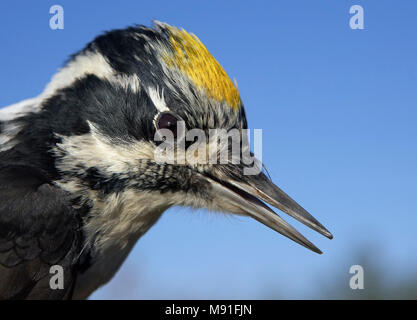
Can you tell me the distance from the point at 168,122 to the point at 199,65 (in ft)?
1.65

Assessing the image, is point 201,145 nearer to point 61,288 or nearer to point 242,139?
point 242,139

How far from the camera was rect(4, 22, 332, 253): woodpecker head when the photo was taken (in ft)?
12.4

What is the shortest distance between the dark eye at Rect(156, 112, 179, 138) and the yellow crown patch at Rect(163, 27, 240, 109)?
12.3 inches

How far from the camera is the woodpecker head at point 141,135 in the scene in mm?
3768

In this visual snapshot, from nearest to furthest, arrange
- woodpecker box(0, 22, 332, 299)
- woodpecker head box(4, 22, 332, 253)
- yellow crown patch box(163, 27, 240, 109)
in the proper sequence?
woodpecker box(0, 22, 332, 299) < woodpecker head box(4, 22, 332, 253) < yellow crown patch box(163, 27, 240, 109)

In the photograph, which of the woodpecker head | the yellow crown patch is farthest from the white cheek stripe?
the yellow crown patch

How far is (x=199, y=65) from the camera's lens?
13.0 ft

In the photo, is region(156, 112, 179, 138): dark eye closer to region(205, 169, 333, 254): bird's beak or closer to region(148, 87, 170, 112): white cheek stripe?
region(148, 87, 170, 112): white cheek stripe

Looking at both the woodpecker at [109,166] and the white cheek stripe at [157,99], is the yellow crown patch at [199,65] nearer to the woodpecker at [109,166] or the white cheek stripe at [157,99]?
the woodpecker at [109,166]

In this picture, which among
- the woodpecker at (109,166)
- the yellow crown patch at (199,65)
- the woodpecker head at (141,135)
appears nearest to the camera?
the woodpecker at (109,166)

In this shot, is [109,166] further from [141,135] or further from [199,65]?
[199,65]

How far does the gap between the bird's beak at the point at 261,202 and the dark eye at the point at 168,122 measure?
454 mm

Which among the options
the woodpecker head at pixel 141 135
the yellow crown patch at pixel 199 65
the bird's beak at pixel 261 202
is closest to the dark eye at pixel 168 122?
the woodpecker head at pixel 141 135

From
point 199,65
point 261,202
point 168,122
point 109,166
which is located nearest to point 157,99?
point 168,122
